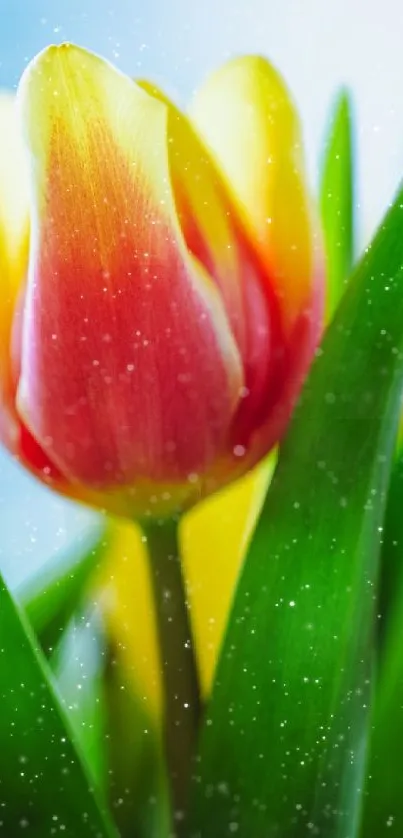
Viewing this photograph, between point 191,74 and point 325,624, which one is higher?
point 191,74

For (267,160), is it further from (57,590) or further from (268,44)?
(57,590)

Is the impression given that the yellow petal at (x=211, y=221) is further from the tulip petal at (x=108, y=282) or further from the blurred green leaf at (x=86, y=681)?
the blurred green leaf at (x=86, y=681)

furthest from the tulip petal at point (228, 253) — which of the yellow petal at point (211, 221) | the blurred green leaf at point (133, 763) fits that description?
the blurred green leaf at point (133, 763)

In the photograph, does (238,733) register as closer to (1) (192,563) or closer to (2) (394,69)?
(1) (192,563)

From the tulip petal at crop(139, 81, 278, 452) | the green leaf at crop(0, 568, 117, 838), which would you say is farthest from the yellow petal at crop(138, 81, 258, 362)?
the green leaf at crop(0, 568, 117, 838)

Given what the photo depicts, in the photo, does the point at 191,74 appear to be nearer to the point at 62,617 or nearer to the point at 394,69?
the point at 394,69

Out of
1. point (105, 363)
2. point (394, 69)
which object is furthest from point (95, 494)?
point (394, 69)
